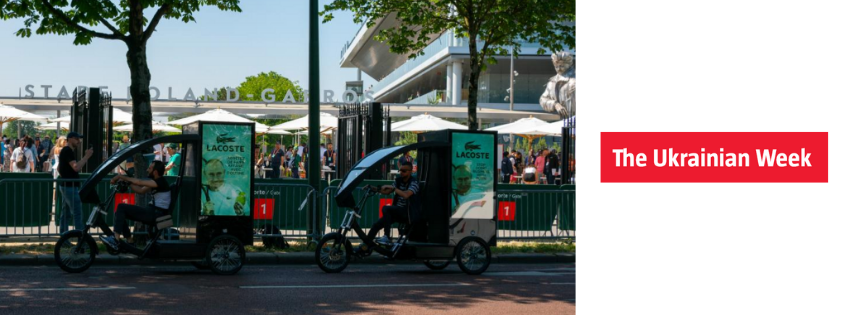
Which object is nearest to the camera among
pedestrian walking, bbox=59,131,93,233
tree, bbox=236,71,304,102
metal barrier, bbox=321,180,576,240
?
pedestrian walking, bbox=59,131,93,233

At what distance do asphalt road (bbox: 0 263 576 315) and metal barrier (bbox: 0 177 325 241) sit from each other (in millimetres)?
2182

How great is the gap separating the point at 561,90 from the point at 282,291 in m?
36.8

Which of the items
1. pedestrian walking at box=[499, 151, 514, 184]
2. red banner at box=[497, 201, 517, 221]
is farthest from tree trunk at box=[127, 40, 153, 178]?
pedestrian walking at box=[499, 151, 514, 184]

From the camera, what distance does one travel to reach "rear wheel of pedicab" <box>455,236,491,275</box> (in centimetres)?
1223

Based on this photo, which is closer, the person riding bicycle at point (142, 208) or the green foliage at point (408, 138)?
the person riding bicycle at point (142, 208)

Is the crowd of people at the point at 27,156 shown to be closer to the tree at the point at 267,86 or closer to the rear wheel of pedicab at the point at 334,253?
the rear wheel of pedicab at the point at 334,253

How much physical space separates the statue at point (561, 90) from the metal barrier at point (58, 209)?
2843 centimetres

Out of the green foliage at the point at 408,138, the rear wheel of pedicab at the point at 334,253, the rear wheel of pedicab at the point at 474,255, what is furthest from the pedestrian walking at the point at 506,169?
the rear wheel of pedicab at the point at 334,253

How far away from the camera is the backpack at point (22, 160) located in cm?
2648

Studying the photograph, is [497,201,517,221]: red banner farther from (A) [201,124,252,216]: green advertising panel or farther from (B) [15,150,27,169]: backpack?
(B) [15,150,27,169]: backpack

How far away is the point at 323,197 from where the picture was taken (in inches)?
588
